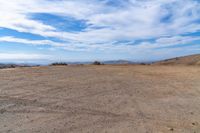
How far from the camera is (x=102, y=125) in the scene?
6.00m

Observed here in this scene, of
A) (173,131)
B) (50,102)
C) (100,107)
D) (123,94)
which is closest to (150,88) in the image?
(123,94)

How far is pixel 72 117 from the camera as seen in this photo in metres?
6.58

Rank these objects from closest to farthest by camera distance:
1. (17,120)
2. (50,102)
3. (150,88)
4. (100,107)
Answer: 1. (17,120)
2. (100,107)
3. (50,102)
4. (150,88)

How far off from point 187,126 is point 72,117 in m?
2.84

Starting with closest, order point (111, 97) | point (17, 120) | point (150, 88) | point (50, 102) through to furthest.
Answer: point (17, 120)
point (50, 102)
point (111, 97)
point (150, 88)

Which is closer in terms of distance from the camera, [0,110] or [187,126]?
[187,126]

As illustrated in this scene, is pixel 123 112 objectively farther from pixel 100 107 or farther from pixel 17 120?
pixel 17 120

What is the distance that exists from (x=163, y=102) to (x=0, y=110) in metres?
5.13

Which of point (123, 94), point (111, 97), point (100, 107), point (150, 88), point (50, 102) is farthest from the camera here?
point (150, 88)

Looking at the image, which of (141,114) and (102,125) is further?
(141,114)

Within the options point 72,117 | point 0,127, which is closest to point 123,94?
point 72,117

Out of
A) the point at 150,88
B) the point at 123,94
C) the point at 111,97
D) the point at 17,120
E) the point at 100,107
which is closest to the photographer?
the point at 17,120

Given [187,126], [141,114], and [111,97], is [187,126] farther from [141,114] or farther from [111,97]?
[111,97]

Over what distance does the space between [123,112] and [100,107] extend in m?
→ 0.82
